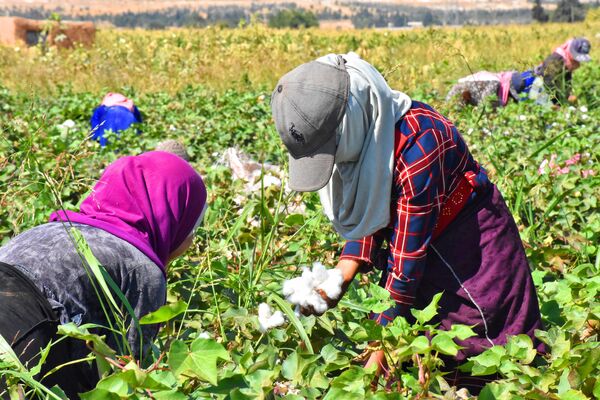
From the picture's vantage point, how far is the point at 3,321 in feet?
5.68

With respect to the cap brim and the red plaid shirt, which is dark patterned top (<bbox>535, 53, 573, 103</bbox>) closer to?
the red plaid shirt

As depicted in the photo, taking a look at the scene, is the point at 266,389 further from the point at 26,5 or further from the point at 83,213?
the point at 26,5

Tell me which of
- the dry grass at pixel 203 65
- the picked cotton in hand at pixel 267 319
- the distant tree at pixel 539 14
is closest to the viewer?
the picked cotton in hand at pixel 267 319

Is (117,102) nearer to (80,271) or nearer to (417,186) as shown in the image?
(80,271)

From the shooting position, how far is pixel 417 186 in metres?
1.80

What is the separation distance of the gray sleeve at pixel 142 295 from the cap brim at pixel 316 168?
53 centimetres

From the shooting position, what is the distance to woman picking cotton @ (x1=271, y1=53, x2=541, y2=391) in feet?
5.73

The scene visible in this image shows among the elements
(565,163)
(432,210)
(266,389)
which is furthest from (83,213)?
(565,163)

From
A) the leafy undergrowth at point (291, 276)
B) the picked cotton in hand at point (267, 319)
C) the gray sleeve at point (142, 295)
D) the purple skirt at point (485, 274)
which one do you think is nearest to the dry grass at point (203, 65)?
the leafy undergrowth at point (291, 276)

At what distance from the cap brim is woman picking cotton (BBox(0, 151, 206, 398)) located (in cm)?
47

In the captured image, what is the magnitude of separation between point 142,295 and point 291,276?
1.50 ft

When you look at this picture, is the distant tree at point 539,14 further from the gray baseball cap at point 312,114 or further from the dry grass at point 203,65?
the gray baseball cap at point 312,114

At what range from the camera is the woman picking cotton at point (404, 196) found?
1.75 m

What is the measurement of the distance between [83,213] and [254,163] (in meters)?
1.92
